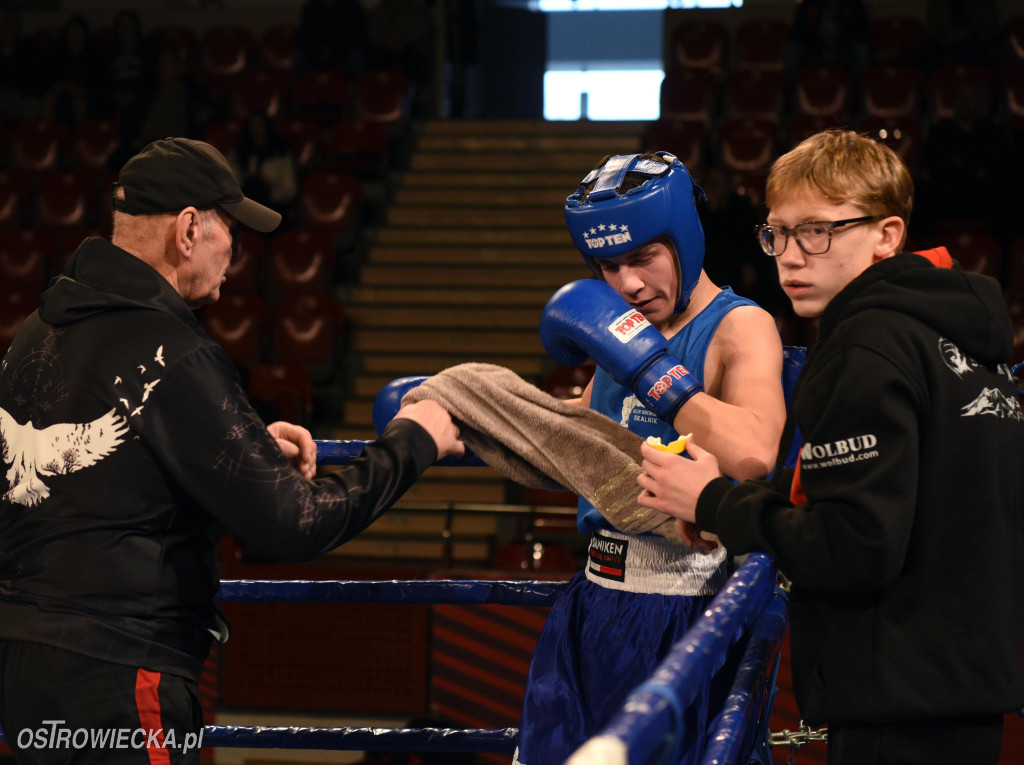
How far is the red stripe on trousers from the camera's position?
143 centimetres

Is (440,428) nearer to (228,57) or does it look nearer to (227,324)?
(227,324)

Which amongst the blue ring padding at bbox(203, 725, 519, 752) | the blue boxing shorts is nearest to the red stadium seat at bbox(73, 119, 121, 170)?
the blue ring padding at bbox(203, 725, 519, 752)

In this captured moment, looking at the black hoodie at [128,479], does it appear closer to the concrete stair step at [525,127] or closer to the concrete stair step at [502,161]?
the concrete stair step at [502,161]

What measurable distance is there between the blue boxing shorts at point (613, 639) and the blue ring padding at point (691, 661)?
219 mm

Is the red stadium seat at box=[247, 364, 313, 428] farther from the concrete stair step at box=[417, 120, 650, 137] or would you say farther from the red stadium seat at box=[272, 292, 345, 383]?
the concrete stair step at box=[417, 120, 650, 137]

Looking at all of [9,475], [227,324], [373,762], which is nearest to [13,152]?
[227,324]

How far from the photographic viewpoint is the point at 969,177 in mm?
6680

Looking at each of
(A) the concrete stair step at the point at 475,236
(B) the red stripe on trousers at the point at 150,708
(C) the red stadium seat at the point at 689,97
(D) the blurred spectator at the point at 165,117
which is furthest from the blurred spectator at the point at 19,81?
(B) the red stripe on trousers at the point at 150,708

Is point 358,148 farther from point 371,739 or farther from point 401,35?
point 371,739

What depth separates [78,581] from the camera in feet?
4.70

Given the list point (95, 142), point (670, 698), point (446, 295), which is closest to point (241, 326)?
point (446, 295)

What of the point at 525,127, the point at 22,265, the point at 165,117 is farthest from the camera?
the point at 525,127

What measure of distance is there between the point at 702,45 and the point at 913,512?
8501 millimetres

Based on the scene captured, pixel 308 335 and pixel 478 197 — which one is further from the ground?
pixel 478 197
